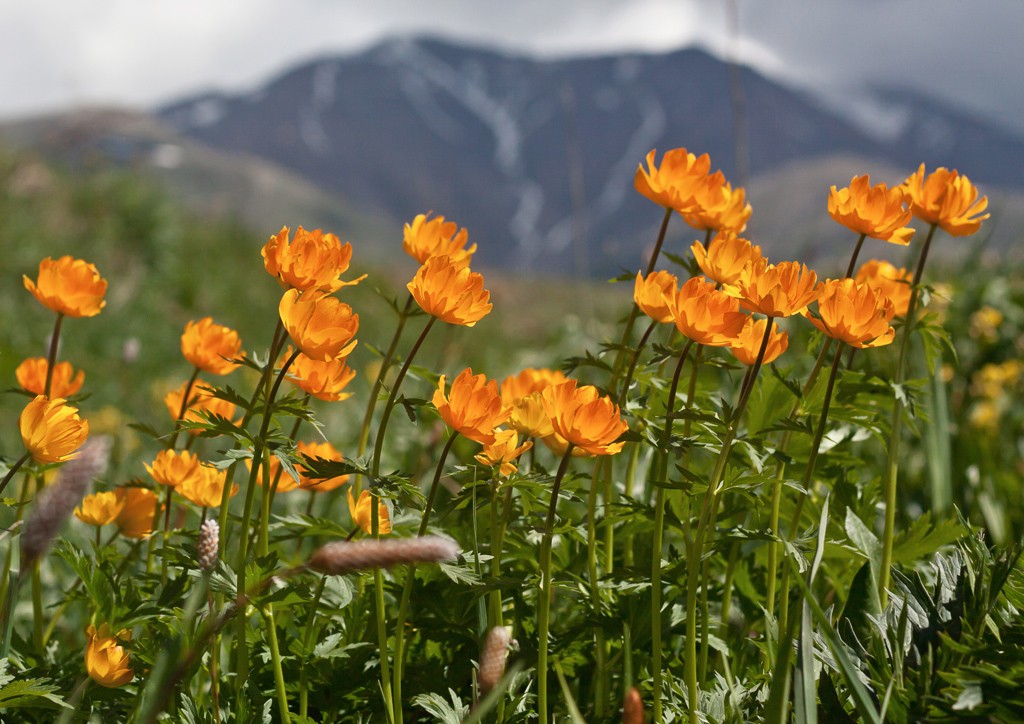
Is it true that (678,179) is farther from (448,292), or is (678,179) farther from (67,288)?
(67,288)

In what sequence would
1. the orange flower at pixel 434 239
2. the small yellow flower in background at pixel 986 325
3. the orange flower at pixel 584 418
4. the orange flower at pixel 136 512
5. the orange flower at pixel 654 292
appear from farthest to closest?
the small yellow flower in background at pixel 986 325 < the orange flower at pixel 136 512 < the orange flower at pixel 434 239 < the orange flower at pixel 654 292 < the orange flower at pixel 584 418

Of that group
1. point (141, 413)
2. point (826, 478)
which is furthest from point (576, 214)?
point (141, 413)

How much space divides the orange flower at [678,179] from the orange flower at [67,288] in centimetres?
70

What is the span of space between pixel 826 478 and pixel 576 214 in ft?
5.42

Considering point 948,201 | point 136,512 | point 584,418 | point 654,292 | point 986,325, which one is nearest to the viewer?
point 584,418

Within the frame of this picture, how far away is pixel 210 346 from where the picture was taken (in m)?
1.13

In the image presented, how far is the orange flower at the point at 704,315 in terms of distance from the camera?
866mm

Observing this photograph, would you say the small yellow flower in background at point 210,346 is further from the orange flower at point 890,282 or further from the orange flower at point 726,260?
the orange flower at point 890,282

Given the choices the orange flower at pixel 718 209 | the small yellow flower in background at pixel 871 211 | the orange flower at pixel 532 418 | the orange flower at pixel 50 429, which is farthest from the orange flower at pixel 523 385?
the orange flower at pixel 50 429

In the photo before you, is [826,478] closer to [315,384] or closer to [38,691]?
[315,384]

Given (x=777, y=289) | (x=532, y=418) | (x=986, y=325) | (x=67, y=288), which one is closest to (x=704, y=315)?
(x=777, y=289)

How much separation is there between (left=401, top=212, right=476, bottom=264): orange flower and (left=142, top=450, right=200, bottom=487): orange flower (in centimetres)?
39

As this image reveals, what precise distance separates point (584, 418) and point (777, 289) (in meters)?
0.23

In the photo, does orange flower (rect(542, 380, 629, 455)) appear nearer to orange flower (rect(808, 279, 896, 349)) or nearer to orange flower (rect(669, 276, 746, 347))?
orange flower (rect(669, 276, 746, 347))
